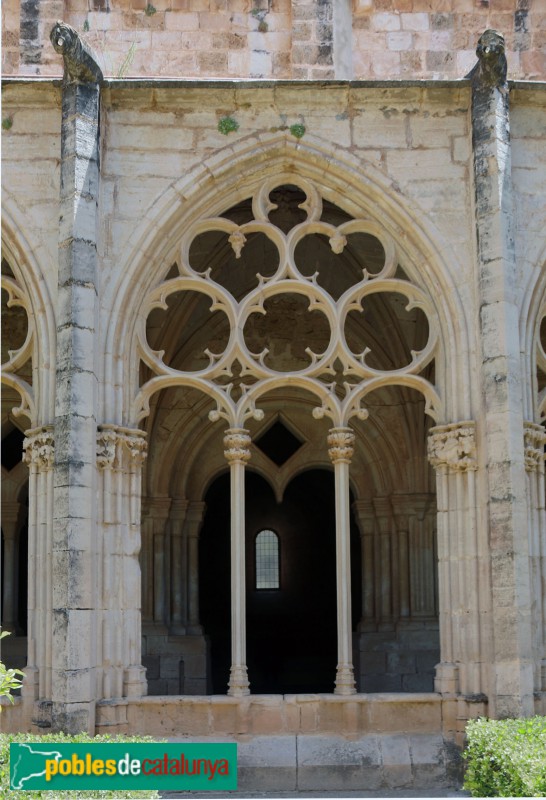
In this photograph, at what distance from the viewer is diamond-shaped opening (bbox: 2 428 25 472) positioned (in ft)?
44.1

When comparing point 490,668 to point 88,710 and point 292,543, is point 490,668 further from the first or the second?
point 292,543

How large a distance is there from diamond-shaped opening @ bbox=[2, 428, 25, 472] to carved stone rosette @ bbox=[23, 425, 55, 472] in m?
3.91

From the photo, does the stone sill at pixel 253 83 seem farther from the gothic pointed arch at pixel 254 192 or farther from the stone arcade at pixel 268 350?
the gothic pointed arch at pixel 254 192

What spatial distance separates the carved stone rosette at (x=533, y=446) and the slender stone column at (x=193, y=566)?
438 centimetres

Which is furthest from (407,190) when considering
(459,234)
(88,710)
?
(88,710)

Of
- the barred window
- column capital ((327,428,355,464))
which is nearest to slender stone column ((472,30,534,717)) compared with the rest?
column capital ((327,428,355,464))

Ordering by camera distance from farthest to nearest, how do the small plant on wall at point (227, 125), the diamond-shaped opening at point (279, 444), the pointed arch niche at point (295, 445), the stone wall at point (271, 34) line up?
the diamond-shaped opening at point (279, 444) < the pointed arch niche at point (295, 445) < the stone wall at point (271, 34) < the small plant on wall at point (227, 125)

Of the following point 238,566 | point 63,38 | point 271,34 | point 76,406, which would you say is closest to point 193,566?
point 238,566

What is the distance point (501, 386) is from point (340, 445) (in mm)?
1292

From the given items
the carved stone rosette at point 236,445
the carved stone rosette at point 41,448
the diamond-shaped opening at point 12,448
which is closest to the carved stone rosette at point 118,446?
the carved stone rosette at point 41,448

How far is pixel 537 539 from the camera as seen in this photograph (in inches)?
378

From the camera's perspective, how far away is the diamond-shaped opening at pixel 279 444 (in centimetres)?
1360

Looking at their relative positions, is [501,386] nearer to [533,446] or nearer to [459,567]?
[533,446]

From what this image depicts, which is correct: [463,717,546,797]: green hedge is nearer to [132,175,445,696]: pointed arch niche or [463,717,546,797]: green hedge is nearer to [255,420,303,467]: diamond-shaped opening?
[132,175,445,696]: pointed arch niche
